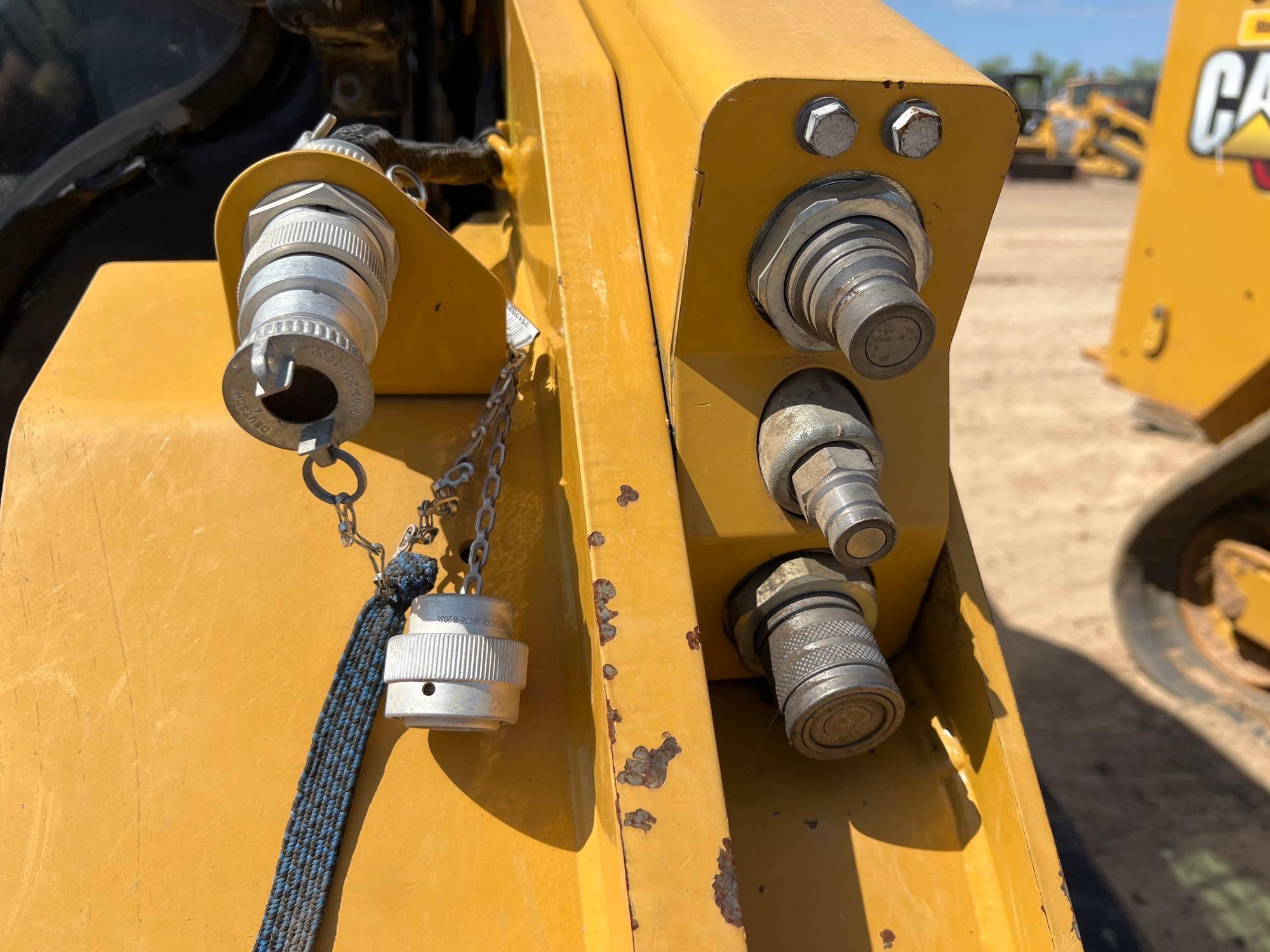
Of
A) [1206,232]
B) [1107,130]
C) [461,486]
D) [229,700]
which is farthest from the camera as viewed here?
[1107,130]

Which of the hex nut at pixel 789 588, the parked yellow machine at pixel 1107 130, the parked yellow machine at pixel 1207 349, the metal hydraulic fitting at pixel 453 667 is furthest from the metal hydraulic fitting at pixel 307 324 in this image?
the parked yellow machine at pixel 1107 130

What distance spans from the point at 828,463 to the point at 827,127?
0.92ft

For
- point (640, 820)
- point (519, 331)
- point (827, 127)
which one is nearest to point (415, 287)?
point (519, 331)

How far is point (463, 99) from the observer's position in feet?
6.18

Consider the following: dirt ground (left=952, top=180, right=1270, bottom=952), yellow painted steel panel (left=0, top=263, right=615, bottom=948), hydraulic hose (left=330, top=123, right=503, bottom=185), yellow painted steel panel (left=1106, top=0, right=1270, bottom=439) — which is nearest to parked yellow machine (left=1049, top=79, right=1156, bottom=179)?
dirt ground (left=952, top=180, right=1270, bottom=952)

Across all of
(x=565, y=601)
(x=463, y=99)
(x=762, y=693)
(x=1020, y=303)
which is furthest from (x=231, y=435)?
(x=1020, y=303)

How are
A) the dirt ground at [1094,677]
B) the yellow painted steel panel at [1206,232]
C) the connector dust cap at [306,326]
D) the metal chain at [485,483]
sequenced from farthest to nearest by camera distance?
1. the yellow painted steel panel at [1206,232]
2. the dirt ground at [1094,677]
3. the metal chain at [485,483]
4. the connector dust cap at [306,326]

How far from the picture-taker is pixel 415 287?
106cm

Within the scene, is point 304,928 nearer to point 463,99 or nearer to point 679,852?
point 679,852

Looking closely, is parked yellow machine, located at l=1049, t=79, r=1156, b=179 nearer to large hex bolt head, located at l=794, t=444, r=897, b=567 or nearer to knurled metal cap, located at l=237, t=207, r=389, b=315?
large hex bolt head, located at l=794, t=444, r=897, b=567

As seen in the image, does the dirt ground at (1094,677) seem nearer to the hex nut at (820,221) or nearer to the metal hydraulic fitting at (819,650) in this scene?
the metal hydraulic fitting at (819,650)

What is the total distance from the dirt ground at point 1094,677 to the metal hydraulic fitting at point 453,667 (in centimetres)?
138

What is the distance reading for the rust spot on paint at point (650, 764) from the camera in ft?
2.65

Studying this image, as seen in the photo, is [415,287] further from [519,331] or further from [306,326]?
[306,326]
